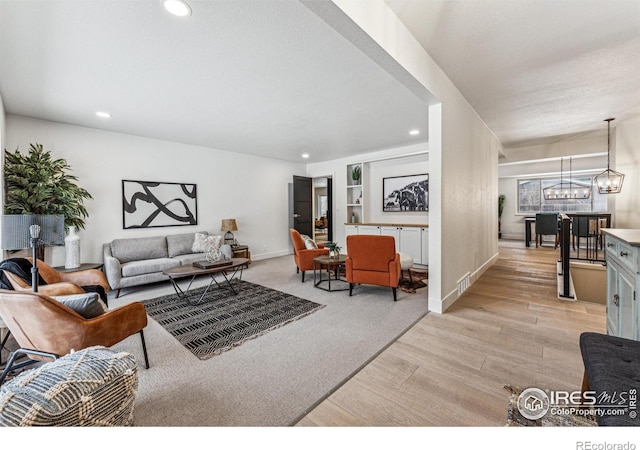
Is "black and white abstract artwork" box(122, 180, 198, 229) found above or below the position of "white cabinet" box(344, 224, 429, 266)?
above

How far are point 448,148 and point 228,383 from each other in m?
3.12

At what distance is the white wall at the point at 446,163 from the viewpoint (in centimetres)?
191

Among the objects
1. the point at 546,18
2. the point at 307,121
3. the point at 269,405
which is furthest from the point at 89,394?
the point at 307,121

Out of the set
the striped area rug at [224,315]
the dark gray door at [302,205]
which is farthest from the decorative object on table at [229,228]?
the striped area rug at [224,315]

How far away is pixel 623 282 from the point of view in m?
1.75

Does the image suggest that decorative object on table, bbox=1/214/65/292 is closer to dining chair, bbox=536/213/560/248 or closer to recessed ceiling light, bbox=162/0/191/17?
recessed ceiling light, bbox=162/0/191/17

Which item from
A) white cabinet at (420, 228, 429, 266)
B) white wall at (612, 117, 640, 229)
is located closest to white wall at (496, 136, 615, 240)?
white wall at (612, 117, 640, 229)

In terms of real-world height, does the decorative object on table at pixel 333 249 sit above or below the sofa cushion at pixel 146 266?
above

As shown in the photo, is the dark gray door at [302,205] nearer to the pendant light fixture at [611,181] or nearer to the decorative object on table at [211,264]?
the decorative object on table at [211,264]

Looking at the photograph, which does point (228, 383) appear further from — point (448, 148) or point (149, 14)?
point (448, 148)

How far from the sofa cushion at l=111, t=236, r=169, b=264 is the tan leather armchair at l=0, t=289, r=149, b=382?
2.84 metres

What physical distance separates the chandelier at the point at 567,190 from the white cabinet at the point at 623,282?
26.0ft

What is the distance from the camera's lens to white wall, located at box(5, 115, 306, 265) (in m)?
3.94

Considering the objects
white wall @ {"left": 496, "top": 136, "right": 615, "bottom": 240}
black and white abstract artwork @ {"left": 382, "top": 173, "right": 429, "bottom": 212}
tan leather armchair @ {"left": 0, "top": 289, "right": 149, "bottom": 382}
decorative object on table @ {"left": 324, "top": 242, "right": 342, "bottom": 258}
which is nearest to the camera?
tan leather armchair @ {"left": 0, "top": 289, "right": 149, "bottom": 382}
